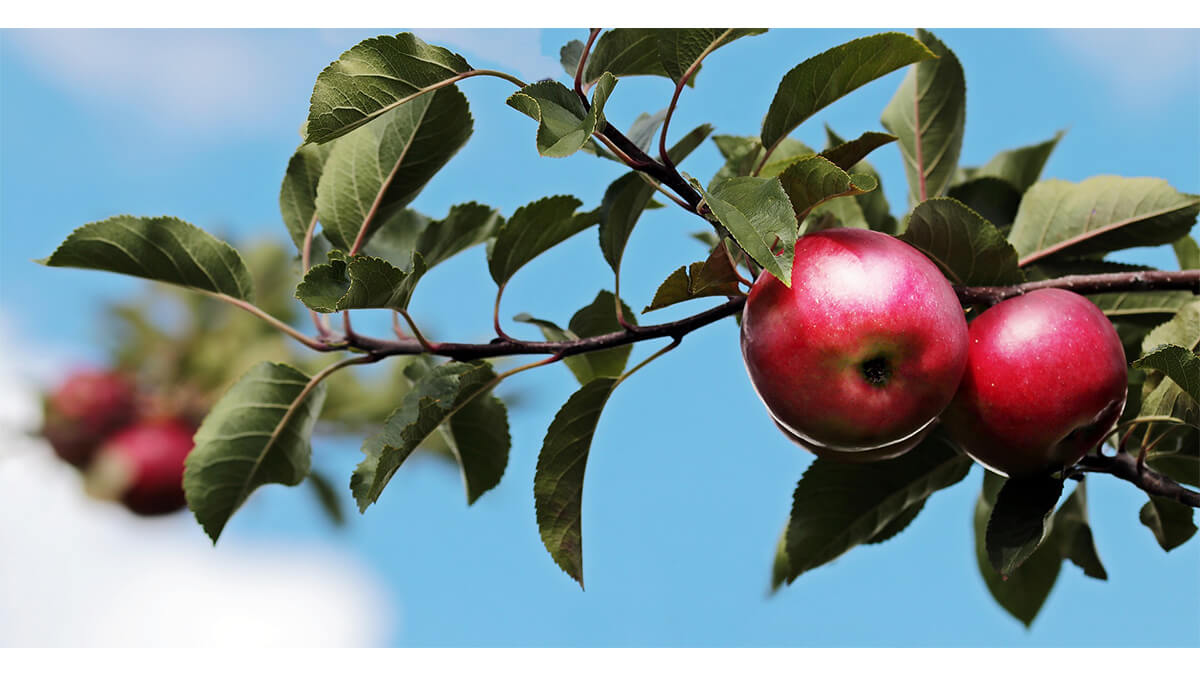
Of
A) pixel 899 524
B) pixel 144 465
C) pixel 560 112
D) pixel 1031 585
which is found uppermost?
pixel 560 112

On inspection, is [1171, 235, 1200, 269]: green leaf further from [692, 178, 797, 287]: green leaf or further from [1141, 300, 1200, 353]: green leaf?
[692, 178, 797, 287]: green leaf

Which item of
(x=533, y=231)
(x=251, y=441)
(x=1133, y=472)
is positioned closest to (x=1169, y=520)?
(x=1133, y=472)

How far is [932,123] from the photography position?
116 centimetres

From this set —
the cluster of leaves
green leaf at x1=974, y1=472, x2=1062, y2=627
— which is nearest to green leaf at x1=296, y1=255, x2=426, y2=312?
the cluster of leaves

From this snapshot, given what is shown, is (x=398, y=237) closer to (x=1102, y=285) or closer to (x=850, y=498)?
(x=850, y=498)

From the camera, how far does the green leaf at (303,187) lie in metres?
1.10

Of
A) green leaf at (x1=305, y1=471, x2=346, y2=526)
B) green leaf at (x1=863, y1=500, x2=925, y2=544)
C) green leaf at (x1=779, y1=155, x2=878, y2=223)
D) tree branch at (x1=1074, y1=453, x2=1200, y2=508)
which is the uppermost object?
green leaf at (x1=779, y1=155, x2=878, y2=223)

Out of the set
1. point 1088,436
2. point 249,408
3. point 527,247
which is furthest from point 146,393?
point 1088,436

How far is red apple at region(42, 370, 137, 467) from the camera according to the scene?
8.48ft

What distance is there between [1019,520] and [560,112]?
0.53 metres

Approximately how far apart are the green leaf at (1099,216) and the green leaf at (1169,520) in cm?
28

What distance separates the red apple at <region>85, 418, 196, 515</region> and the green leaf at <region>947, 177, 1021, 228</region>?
1947mm

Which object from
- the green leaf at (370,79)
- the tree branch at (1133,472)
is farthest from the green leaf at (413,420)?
the tree branch at (1133,472)

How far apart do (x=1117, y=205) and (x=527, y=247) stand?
0.63 meters
